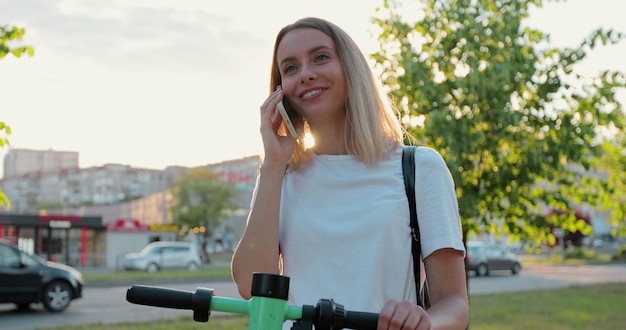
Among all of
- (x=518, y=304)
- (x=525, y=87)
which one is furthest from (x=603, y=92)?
(x=518, y=304)

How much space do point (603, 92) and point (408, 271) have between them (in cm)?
583

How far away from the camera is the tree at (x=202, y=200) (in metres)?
51.9

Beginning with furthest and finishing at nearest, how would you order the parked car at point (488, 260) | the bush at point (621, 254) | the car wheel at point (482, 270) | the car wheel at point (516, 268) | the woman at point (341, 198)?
the bush at point (621, 254) < the car wheel at point (516, 268) < the car wheel at point (482, 270) < the parked car at point (488, 260) < the woman at point (341, 198)

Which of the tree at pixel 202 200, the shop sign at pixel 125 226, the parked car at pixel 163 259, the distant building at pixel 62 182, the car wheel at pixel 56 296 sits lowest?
the car wheel at pixel 56 296

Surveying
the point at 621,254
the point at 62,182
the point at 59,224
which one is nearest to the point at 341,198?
the point at 59,224

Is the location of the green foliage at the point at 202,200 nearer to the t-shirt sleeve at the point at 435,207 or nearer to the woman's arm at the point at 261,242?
the woman's arm at the point at 261,242

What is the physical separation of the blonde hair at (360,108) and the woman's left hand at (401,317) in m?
0.60

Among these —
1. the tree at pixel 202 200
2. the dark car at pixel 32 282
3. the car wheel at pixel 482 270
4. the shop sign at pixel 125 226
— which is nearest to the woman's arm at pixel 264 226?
the dark car at pixel 32 282

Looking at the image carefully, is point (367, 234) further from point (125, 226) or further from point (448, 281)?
point (125, 226)

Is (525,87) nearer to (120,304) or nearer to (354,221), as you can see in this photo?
(354,221)

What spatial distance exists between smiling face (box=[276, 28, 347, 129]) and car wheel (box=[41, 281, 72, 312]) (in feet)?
46.5

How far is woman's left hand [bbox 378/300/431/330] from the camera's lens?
4.73ft

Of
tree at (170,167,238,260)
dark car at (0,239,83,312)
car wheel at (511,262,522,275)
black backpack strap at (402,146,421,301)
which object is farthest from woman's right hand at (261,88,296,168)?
tree at (170,167,238,260)

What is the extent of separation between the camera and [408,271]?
1.92 metres
